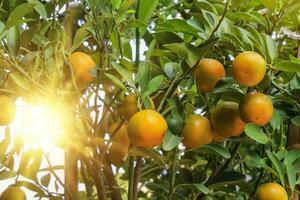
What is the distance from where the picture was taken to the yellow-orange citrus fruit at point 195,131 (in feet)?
2.31

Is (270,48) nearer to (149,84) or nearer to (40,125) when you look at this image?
(149,84)

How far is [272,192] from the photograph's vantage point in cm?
75

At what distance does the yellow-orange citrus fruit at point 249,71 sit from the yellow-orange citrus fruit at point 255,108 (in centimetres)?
2

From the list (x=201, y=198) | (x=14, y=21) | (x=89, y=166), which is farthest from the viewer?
(x=201, y=198)

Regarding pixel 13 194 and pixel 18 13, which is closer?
pixel 18 13

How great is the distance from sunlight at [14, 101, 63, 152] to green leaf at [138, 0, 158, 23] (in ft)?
0.57

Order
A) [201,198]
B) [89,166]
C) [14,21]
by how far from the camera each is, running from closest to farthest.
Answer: [14,21] < [89,166] < [201,198]

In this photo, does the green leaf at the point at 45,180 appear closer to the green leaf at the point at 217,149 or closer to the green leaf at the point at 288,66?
the green leaf at the point at 217,149

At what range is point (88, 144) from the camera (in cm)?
74

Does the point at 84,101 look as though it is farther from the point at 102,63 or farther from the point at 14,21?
the point at 14,21

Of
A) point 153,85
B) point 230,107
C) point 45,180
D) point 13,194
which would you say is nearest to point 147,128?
point 153,85

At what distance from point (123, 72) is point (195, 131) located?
0.12 meters

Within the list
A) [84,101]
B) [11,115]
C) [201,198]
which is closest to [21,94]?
[11,115]

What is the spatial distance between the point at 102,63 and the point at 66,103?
9cm
